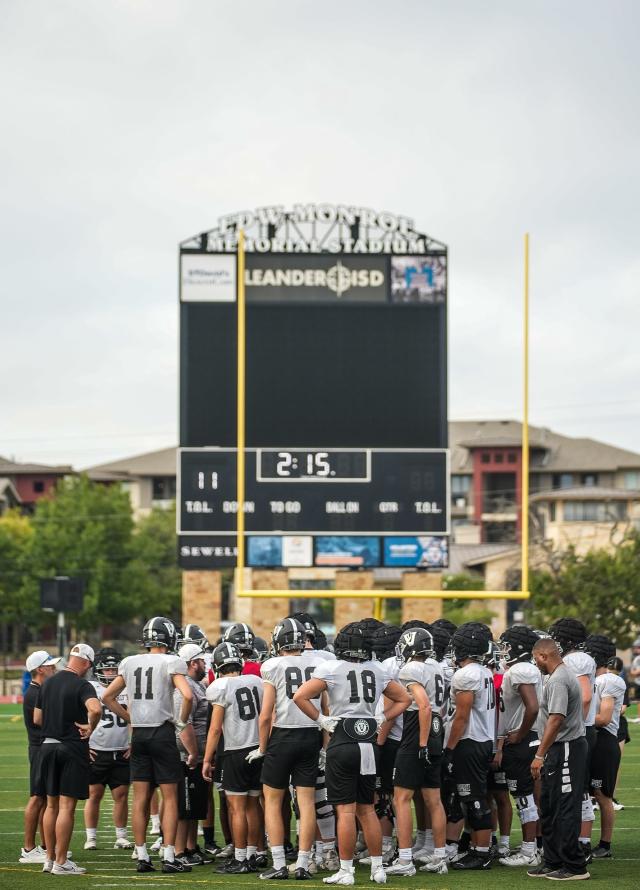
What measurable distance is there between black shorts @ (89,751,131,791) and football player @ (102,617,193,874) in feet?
4.53

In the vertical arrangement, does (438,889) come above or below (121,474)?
below

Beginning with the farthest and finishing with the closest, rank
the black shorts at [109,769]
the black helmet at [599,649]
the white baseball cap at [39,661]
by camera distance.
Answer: the black shorts at [109,769] → the black helmet at [599,649] → the white baseball cap at [39,661]

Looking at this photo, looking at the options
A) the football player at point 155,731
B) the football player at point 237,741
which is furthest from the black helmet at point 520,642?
the football player at point 155,731

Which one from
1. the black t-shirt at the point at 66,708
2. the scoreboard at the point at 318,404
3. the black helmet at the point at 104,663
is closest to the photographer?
the black t-shirt at the point at 66,708

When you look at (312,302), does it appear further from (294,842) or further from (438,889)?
(438,889)

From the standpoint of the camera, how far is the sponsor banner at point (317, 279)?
1038 inches

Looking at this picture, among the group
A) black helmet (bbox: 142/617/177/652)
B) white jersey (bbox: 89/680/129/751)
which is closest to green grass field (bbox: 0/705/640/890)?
white jersey (bbox: 89/680/129/751)

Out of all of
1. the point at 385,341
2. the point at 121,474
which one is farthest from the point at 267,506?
the point at 121,474

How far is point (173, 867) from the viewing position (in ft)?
33.7

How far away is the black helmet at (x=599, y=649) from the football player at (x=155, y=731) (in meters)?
3.09

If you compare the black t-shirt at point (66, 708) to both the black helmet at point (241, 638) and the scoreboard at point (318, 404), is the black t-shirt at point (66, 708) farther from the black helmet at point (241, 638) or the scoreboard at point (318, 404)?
the scoreboard at point (318, 404)

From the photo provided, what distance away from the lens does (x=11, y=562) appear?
61438 millimetres

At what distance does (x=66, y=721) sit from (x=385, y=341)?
16.4m

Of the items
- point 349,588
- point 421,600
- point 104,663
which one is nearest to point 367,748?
point 104,663
